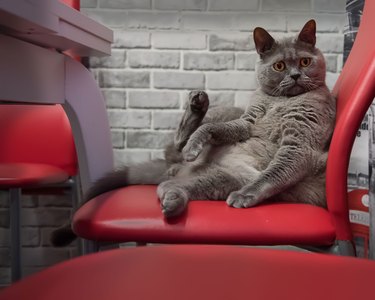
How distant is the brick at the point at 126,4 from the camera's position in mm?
1909

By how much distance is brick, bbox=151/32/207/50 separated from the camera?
1.92 metres

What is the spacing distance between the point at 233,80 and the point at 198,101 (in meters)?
0.68

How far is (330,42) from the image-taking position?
1918 millimetres

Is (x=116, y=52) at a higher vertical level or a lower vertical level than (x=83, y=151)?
higher

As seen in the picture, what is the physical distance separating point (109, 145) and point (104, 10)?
0.90 meters

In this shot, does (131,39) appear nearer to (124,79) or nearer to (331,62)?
(124,79)

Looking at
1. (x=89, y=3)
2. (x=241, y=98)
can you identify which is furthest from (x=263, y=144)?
(x=89, y=3)

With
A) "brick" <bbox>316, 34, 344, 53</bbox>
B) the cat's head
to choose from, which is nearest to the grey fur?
the cat's head

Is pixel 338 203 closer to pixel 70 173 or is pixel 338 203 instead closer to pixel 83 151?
pixel 83 151

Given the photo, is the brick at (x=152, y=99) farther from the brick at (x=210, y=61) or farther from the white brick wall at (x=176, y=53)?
the brick at (x=210, y=61)

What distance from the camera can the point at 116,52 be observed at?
6.34 ft

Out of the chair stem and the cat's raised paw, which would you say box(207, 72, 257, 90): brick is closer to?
A: the cat's raised paw

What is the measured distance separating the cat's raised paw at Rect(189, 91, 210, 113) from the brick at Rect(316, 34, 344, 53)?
83cm

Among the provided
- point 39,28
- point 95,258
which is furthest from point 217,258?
point 39,28
